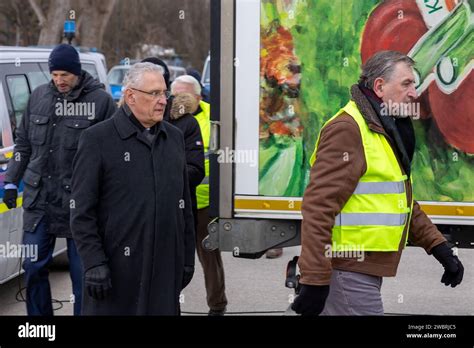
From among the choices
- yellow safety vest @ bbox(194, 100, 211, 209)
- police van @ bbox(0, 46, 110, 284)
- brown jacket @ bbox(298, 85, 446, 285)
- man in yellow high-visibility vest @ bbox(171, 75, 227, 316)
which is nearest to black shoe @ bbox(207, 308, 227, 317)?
man in yellow high-visibility vest @ bbox(171, 75, 227, 316)

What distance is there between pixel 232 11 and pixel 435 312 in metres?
3.20

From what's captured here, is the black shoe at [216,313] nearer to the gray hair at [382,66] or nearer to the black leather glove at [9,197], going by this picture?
the black leather glove at [9,197]

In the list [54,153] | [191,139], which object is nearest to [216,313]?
[191,139]

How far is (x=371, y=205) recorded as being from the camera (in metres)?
4.42

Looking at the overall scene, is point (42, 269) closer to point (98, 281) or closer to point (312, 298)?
point (98, 281)

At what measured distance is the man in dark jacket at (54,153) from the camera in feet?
20.7

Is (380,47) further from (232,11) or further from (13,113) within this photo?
(13,113)

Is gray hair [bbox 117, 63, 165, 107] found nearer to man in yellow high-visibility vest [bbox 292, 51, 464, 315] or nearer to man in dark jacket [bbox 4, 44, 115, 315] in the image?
man in yellow high-visibility vest [bbox 292, 51, 464, 315]

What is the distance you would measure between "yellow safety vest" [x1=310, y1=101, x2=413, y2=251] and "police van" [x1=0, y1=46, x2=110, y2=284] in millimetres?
3628

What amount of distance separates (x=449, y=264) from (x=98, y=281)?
5.69 ft

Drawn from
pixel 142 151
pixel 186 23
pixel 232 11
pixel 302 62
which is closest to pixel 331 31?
pixel 302 62

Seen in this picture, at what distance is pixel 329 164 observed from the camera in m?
4.32

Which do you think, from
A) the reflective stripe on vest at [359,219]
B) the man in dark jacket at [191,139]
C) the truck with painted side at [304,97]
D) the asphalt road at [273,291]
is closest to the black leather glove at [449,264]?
the reflective stripe on vest at [359,219]

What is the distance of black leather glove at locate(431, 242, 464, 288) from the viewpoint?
4.82 m
